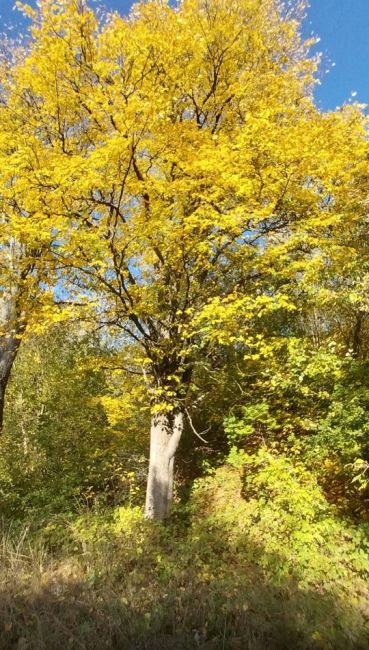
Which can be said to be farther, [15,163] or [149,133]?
[149,133]

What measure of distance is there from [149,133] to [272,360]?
4624 mm

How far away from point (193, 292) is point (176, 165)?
7.62 ft

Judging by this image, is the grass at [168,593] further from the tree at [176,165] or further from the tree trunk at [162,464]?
the tree at [176,165]

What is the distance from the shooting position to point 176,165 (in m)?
7.73

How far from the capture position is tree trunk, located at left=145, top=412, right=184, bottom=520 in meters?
8.34

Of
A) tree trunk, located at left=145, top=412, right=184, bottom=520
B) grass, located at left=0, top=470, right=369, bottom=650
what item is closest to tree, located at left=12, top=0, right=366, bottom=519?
tree trunk, located at left=145, top=412, right=184, bottom=520

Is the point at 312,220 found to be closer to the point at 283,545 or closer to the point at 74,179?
the point at 74,179

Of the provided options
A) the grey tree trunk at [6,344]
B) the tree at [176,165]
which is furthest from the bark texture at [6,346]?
the tree at [176,165]

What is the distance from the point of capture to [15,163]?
6.64 metres

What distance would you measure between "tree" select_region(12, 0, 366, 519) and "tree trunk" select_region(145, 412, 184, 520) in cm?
3

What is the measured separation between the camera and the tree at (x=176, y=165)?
21.1 feet

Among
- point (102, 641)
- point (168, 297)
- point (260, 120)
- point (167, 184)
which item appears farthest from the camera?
point (168, 297)

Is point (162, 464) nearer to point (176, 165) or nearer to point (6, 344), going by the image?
point (6, 344)

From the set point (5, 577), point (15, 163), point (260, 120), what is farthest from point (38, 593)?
point (260, 120)
